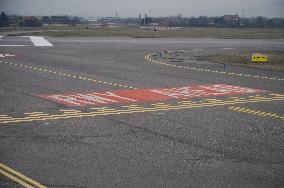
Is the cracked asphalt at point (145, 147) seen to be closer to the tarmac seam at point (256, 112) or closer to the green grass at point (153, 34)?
the tarmac seam at point (256, 112)

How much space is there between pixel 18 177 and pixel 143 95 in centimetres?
1010

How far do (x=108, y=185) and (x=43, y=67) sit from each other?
20.6m

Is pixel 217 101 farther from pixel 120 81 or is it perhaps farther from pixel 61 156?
pixel 61 156

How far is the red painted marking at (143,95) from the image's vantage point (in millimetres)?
16486

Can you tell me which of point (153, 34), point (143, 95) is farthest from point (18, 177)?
point (153, 34)

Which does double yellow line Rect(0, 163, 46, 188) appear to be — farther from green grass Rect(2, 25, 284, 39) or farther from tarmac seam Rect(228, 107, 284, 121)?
green grass Rect(2, 25, 284, 39)

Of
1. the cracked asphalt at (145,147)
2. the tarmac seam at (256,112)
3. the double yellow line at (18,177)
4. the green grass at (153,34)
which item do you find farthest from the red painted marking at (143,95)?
the green grass at (153,34)

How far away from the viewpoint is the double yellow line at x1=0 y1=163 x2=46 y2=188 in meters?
8.00

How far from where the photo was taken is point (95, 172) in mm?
8758

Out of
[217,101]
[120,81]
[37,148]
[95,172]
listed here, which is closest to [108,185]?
[95,172]

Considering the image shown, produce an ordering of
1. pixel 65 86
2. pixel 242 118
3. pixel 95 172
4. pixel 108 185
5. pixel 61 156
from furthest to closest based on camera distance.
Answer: pixel 65 86, pixel 242 118, pixel 61 156, pixel 95 172, pixel 108 185

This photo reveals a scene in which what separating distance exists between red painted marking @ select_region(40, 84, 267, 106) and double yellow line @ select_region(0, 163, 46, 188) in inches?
275

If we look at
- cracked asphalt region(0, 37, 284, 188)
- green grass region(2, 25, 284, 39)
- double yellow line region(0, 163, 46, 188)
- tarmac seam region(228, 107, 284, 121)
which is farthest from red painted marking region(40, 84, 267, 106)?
green grass region(2, 25, 284, 39)

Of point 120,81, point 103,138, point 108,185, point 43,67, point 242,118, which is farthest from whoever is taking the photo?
point 43,67
